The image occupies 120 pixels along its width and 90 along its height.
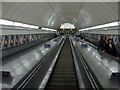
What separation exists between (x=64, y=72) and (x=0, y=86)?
3976 mm

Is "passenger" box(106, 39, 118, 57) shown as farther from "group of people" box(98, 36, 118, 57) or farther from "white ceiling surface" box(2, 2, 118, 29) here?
"white ceiling surface" box(2, 2, 118, 29)

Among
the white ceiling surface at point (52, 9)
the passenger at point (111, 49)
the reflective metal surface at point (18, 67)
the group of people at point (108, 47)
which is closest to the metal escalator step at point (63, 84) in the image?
the reflective metal surface at point (18, 67)

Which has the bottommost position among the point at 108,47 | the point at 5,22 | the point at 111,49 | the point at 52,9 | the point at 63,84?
the point at 63,84

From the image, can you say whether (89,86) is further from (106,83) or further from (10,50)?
(10,50)

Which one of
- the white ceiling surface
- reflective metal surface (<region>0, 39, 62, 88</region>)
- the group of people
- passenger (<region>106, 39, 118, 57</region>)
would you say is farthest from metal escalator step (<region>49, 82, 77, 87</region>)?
the white ceiling surface

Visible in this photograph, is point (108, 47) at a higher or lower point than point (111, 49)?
higher

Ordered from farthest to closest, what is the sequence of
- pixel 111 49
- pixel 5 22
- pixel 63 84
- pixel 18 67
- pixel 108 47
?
pixel 5 22, pixel 108 47, pixel 111 49, pixel 18 67, pixel 63 84

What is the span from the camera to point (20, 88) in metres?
5.89

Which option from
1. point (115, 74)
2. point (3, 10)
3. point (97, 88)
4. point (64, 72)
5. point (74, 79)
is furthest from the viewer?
point (3, 10)

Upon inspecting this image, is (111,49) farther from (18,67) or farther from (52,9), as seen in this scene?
(52,9)

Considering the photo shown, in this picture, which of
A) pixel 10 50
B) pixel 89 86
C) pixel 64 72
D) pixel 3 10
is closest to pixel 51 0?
pixel 3 10

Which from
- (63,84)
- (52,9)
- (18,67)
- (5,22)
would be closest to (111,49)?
(63,84)

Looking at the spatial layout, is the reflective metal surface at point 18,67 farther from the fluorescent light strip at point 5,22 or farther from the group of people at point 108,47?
the group of people at point 108,47

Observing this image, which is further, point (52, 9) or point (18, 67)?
point (52, 9)
